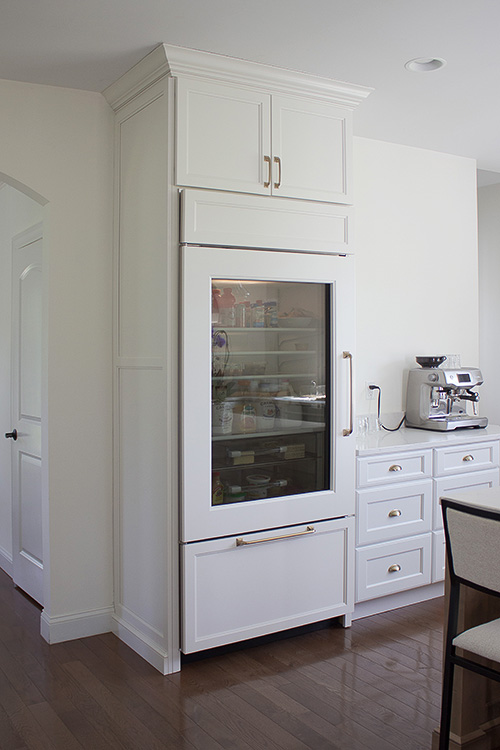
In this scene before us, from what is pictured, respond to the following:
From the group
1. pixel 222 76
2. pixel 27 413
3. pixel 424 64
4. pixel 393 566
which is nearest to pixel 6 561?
pixel 27 413

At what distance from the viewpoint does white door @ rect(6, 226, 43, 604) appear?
370 centimetres

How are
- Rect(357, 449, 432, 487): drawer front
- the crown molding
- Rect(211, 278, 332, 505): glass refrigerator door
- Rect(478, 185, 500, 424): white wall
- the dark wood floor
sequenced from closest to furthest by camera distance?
the dark wood floor
the crown molding
Rect(211, 278, 332, 505): glass refrigerator door
Rect(357, 449, 432, 487): drawer front
Rect(478, 185, 500, 424): white wall

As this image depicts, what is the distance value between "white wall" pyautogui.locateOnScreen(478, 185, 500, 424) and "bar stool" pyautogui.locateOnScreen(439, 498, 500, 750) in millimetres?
3294

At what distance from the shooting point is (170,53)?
Answer: 108 inches

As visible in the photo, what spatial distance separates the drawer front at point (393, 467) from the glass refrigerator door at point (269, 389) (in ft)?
0.73

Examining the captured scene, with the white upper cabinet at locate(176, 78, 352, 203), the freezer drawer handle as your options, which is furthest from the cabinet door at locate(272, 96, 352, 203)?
the freezer drawer handle

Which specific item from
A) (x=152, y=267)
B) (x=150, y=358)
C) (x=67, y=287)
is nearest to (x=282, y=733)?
(x=150, y=358)

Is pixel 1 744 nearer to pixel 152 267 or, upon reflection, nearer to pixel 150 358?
pixel 150 358

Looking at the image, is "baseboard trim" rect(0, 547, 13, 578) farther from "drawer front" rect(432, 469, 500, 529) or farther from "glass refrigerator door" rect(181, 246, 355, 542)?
"drawer front" rect(432, 469, 500, 529)

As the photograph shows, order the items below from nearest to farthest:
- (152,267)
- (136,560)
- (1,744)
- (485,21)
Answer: (1,744), (485,21), (152,267), (136,560)

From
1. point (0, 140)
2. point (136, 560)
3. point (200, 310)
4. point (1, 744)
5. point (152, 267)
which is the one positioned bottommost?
point (1, 744)

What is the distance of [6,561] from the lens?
4.27 meters

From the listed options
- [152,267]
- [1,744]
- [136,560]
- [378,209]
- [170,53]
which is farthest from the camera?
[378,209]

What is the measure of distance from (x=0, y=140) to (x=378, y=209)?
7.06 feet
